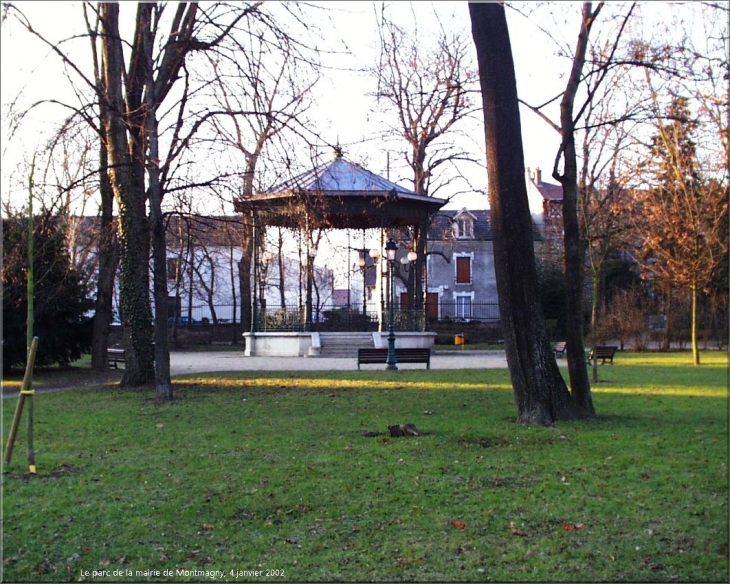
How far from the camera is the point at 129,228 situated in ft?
55.1

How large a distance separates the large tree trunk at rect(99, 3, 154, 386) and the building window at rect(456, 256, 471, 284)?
39.9 m

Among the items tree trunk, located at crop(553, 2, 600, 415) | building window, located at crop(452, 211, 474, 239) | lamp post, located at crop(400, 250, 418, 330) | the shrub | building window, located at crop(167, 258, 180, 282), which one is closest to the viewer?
tree trunk, located at crop(553, 2, 600, 415)

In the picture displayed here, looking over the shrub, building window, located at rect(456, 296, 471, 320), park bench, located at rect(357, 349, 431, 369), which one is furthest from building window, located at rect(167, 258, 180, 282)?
building window, located at rect(456, 296, 471, 320)

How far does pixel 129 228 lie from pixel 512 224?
9.23 m

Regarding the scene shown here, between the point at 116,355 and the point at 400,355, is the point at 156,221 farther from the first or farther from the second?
the point at 116,355

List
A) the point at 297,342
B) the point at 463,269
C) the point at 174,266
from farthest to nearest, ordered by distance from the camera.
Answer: the point at 463,269 < the point at 297,342 < the point at 174,266

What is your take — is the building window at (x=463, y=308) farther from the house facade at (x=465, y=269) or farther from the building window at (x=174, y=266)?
the building window at (x=174, y=266)

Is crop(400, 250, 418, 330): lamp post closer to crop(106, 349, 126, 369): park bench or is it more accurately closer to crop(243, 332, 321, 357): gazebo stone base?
crop(243, 332, 321, 357): gazebo stone base

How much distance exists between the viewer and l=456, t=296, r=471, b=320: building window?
45688mm

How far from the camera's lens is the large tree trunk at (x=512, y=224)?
10844 millimetres

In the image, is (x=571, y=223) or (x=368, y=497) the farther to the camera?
(x=571, y=223)

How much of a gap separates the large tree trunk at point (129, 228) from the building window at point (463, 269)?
39924mm

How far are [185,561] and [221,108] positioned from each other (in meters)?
10.2

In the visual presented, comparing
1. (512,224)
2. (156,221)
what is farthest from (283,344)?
(512,224)
